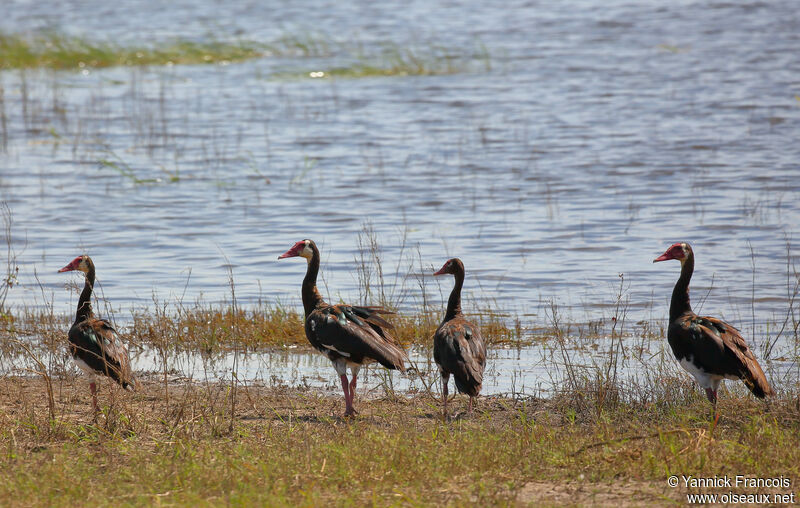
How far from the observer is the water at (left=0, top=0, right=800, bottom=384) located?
13008mm

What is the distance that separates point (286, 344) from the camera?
10398mm

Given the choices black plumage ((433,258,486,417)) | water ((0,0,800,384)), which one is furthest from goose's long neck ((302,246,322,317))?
water ((0,0,800,384))

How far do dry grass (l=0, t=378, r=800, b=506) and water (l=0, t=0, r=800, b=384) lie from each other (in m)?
2.87

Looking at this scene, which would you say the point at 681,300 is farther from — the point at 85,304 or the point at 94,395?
the point at 85,304

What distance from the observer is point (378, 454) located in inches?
256

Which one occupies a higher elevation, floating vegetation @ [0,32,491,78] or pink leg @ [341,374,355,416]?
floating vegetation @ [0,32,491,78]

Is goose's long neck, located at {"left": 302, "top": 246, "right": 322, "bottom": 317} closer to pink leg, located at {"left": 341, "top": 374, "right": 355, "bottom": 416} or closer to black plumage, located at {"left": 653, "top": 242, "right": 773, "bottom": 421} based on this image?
pink leg, located at {"left": 341, "top": 374, "right": 355, "bottom": 416}

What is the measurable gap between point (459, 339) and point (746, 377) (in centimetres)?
214

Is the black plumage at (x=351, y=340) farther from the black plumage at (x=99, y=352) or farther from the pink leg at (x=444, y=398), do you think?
the black plumage at (x=99, y=352)

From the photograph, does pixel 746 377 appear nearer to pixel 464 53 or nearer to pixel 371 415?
pixel 371 415

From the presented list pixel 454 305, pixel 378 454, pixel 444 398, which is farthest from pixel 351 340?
pixel 378 454

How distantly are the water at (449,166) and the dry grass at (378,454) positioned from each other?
287cm

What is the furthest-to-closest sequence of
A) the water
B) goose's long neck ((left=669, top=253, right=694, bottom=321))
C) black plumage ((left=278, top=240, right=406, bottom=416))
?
1. the water
2. goose's long neck ((left=669, top=253, right=694, bottom=321))
3. black plumage ((left=278, top=240, right=406, bottom=416))

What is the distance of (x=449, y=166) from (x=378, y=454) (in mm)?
13359
